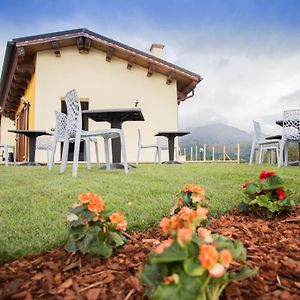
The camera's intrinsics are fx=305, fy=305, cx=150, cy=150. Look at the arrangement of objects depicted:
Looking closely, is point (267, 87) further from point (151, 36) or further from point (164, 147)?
point (164, 147)

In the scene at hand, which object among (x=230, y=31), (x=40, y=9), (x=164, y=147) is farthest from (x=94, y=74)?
(x=230, y=31)

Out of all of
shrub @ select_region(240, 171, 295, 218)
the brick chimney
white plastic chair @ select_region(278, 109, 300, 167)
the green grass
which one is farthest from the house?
shrub @ select_region(240, 171, 295, 218)

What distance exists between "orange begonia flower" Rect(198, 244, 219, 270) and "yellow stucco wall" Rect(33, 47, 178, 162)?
8807 millimetres

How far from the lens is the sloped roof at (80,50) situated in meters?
8.82

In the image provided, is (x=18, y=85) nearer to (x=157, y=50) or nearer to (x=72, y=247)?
(x=157, y=50)

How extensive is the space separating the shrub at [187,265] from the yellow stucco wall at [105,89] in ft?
28.5

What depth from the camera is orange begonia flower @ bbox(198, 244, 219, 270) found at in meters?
0.66

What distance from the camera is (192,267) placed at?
0.69 metres

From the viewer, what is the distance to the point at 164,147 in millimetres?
8852

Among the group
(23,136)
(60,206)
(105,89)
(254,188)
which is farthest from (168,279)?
(23,136)

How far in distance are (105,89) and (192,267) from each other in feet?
31.2

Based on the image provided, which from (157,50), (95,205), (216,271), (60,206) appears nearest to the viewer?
(216,271)

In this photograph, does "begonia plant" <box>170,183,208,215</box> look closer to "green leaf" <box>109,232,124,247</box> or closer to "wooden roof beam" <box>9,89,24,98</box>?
"green leaf" <box>109,232,124,247</box>

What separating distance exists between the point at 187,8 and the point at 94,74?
363cm
